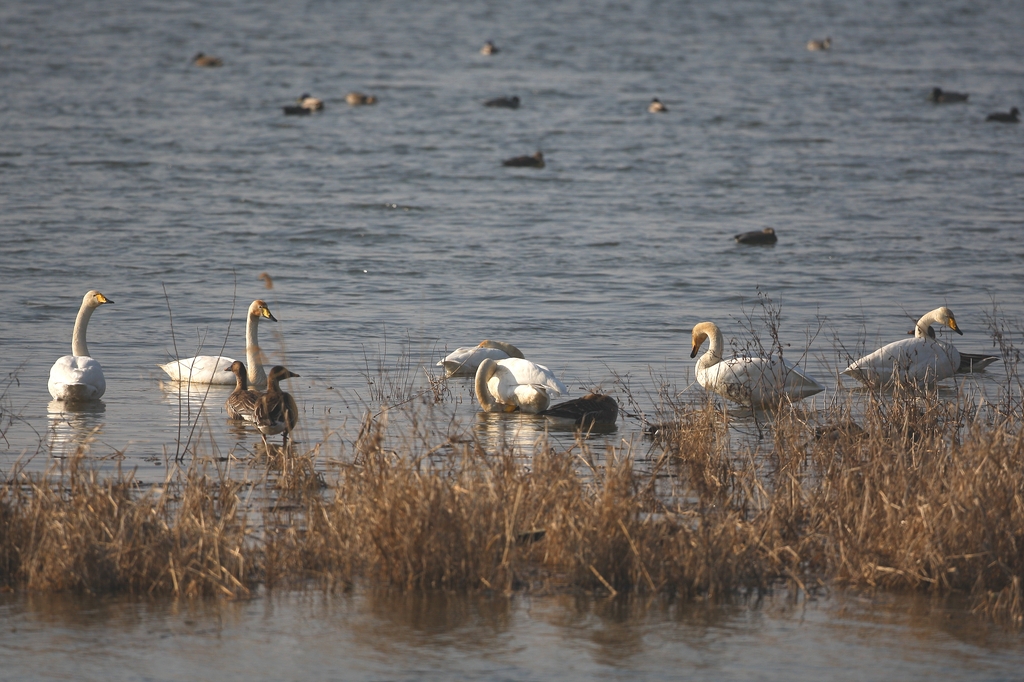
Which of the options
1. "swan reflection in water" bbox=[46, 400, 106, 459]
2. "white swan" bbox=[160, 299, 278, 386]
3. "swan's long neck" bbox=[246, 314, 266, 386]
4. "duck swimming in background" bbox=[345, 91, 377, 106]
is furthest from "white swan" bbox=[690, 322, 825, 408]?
"duck swimming in background" bbox=[345, 91, 377, 106]

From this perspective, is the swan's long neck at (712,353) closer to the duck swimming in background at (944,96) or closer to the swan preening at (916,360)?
the swan preening at (916,360)

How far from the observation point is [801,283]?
1847 cm

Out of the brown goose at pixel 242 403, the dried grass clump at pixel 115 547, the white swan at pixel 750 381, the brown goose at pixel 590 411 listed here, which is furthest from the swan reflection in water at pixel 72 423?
the white swan at pixel 750 381

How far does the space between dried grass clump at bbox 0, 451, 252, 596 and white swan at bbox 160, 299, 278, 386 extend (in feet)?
16.3

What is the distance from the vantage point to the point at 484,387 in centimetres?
998

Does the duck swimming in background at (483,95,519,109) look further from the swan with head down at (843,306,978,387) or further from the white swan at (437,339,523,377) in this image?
the swan with head down at (843,306,978,387)

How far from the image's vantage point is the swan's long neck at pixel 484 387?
32.6ft

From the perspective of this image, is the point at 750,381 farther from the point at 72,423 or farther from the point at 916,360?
the point at 72,423

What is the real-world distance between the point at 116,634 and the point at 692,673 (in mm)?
2129

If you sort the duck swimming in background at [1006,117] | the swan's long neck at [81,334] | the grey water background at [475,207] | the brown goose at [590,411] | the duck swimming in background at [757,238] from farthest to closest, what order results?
1. the duck swimming in background at [1006,117]
2. the duck swimming in background at [757,238]
3. the grey water background at [475,207]
4. the swan's long neck at [81,334]
5. the brown goose at [590,411]

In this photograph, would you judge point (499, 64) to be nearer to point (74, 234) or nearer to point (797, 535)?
point (74, 234)

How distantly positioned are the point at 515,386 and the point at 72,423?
321 centimetres

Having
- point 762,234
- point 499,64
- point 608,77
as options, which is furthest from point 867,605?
point 499,64

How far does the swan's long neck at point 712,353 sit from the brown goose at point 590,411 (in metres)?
1.83
